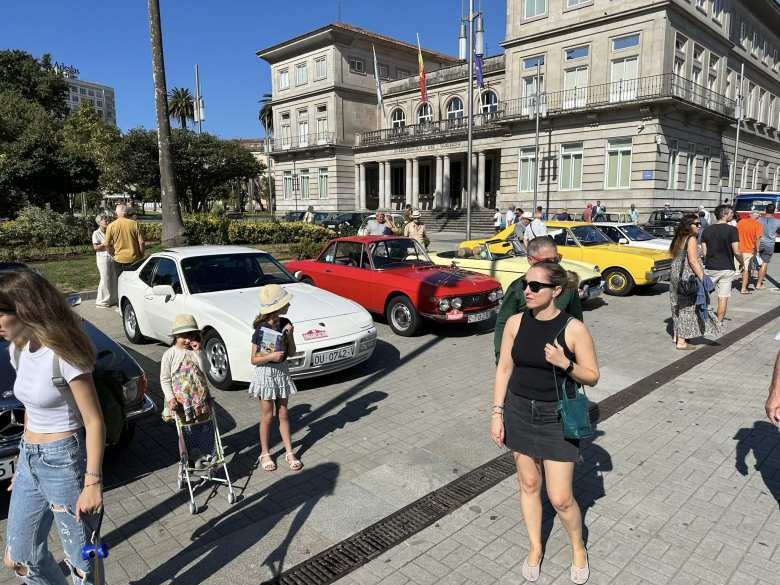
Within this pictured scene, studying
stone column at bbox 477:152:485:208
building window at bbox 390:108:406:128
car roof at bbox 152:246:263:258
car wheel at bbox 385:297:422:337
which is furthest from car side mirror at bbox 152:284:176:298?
building window at bbox 390:108:406:128

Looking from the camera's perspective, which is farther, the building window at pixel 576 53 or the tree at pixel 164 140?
the building window at pixel 576 53

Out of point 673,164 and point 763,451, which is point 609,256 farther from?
point 673,164

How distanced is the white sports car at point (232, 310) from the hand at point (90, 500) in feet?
9.57

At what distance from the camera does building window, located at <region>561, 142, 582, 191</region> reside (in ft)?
105

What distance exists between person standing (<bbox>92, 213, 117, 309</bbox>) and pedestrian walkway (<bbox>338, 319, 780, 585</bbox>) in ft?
29.3

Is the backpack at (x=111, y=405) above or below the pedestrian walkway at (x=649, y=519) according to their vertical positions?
above

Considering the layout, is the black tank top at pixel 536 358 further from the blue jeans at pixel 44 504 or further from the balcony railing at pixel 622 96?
the balcony railing at pixel 622 96

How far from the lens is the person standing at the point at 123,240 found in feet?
32.8

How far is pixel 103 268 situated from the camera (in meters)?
10.5

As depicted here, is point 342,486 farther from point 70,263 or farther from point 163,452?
point 70,263

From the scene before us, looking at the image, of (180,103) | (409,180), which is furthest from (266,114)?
(409,180)

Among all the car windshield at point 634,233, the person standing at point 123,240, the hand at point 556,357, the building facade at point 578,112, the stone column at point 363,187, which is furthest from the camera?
the stone column at point 363,187

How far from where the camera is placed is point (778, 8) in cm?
4025

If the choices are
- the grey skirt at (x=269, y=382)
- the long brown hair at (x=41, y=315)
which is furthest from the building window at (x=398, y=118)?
the long brown hair at (x=41, y=315)
